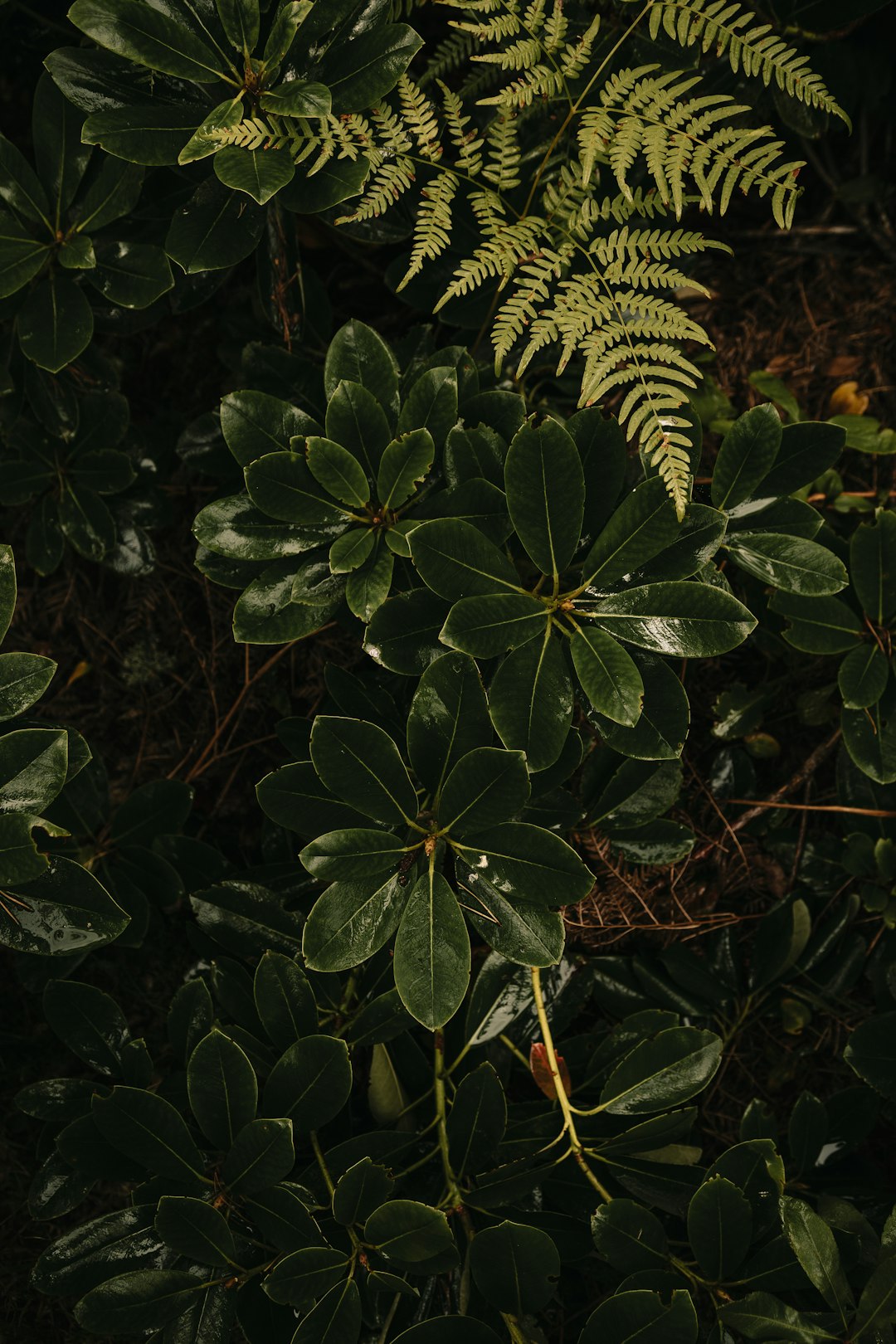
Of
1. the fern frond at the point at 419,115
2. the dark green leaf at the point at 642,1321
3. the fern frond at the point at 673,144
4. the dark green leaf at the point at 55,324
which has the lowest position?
→ the dark green leaf at the point at 642,1321

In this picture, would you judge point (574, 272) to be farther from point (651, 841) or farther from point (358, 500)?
point (651, 841)

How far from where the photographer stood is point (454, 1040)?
6.77 ft

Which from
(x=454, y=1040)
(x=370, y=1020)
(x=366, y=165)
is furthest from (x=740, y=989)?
(x=366, y=165)

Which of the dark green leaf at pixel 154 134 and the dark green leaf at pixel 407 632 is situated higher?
the dark green leaf at pixel 154 134

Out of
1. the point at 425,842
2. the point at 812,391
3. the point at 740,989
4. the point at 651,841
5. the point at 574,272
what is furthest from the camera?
the point at 812,391

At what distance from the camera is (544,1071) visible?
1.94 meters

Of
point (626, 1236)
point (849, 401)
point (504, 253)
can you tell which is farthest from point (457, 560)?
point (849, 401)

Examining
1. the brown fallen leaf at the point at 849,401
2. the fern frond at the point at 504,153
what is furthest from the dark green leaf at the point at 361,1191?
the brown fallen leaf at the point at 849,401

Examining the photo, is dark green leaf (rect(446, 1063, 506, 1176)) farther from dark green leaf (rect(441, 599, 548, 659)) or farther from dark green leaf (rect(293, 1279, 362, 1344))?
dark green leaf (rect(441, 599, 548, 659))

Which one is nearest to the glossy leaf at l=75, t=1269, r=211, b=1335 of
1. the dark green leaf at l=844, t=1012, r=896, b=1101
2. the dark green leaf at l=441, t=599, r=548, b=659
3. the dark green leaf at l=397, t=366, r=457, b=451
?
the dark green leaf at l=441, t=599, r=548, b=659

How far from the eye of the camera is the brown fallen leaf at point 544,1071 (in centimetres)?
190

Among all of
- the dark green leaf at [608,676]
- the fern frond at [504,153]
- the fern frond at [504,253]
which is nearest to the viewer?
the dark green leaf at [608,676]

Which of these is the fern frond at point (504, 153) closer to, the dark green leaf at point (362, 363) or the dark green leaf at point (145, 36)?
the dark green leaf at point (362, 363)

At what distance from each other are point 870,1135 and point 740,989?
0.50 metres
